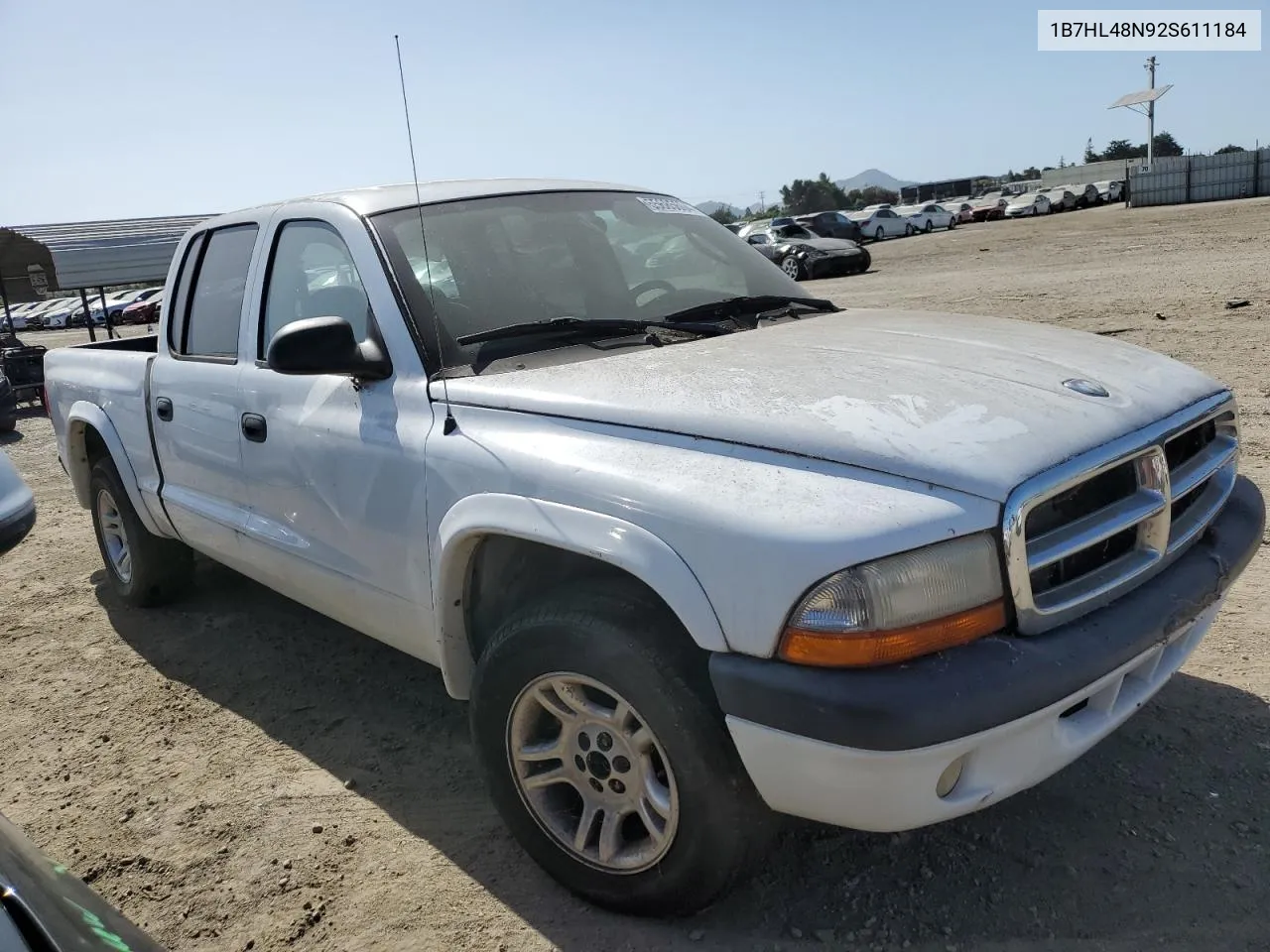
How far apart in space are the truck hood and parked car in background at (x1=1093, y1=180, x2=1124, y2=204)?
4890 cm

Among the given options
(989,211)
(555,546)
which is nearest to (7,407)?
(555,546)

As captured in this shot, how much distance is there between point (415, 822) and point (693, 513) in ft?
5.13

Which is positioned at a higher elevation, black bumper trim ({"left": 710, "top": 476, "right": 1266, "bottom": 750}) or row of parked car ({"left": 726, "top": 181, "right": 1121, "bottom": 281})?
row of parked car ({"left": 726, "top": 181, "right": 1121, "bottom": 281})

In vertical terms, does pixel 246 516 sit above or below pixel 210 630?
above

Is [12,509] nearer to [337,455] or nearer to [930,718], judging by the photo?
[337,455]

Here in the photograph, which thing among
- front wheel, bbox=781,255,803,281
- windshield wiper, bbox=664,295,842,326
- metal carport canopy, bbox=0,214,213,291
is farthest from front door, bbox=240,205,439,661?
front wheel, bbox=781,255,803,281

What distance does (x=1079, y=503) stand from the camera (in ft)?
7.30

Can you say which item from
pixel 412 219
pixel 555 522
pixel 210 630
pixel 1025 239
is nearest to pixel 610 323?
pixel 412 219

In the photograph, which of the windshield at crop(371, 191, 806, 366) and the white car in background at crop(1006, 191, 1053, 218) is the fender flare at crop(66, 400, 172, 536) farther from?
the white car in background at crop(1006, 191, 1053, 218)

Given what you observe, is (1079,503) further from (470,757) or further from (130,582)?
(130,582)

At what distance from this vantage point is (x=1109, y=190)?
A: 45.9 m

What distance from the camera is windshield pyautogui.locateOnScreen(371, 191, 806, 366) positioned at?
2.99 metres

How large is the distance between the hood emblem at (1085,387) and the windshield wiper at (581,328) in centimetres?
108

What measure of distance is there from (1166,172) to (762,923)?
44193 millimetres
